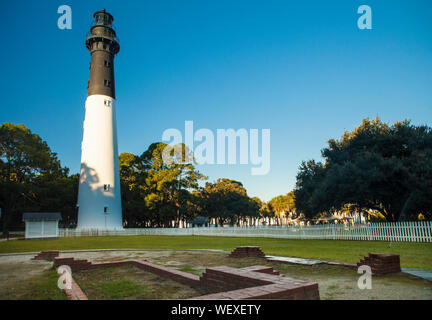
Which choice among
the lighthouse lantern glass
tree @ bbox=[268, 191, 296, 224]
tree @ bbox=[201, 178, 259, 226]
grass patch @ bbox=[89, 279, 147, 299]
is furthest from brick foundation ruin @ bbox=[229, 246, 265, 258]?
tree @ bbox=[268, 191, 296, 224]

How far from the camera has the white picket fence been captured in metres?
16.5

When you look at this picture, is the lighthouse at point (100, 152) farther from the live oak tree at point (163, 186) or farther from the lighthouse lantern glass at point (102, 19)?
the live oak tree at point (163, 186)

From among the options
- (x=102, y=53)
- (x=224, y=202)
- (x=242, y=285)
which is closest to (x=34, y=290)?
(x=242, y=285)

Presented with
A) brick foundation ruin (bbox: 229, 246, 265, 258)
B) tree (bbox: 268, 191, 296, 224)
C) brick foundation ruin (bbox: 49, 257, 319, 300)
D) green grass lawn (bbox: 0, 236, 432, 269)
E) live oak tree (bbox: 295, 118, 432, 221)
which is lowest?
tree (bbox: 268, 191, 296, 224)

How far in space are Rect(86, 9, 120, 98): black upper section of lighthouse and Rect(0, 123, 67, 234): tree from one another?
1058 centimetres

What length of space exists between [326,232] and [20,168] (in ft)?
121

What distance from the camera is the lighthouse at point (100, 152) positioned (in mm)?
34375

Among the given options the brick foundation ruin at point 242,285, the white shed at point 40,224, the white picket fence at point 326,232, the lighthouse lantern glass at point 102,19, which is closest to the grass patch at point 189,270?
the brick foundation ruin at point 242,285

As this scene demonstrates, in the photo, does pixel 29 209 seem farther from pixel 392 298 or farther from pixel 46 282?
pixel 392 298

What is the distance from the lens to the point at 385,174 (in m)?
20.4

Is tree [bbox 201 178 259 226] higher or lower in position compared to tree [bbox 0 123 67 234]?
lower

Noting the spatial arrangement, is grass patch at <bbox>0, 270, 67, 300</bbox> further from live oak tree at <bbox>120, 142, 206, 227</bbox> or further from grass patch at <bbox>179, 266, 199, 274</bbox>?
live oak tree at <bbox>120, 142, 206, 227</bbox>

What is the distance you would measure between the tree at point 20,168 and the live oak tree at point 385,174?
33664mm

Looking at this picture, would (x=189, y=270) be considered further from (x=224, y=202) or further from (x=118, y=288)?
(x=224, y=202)
